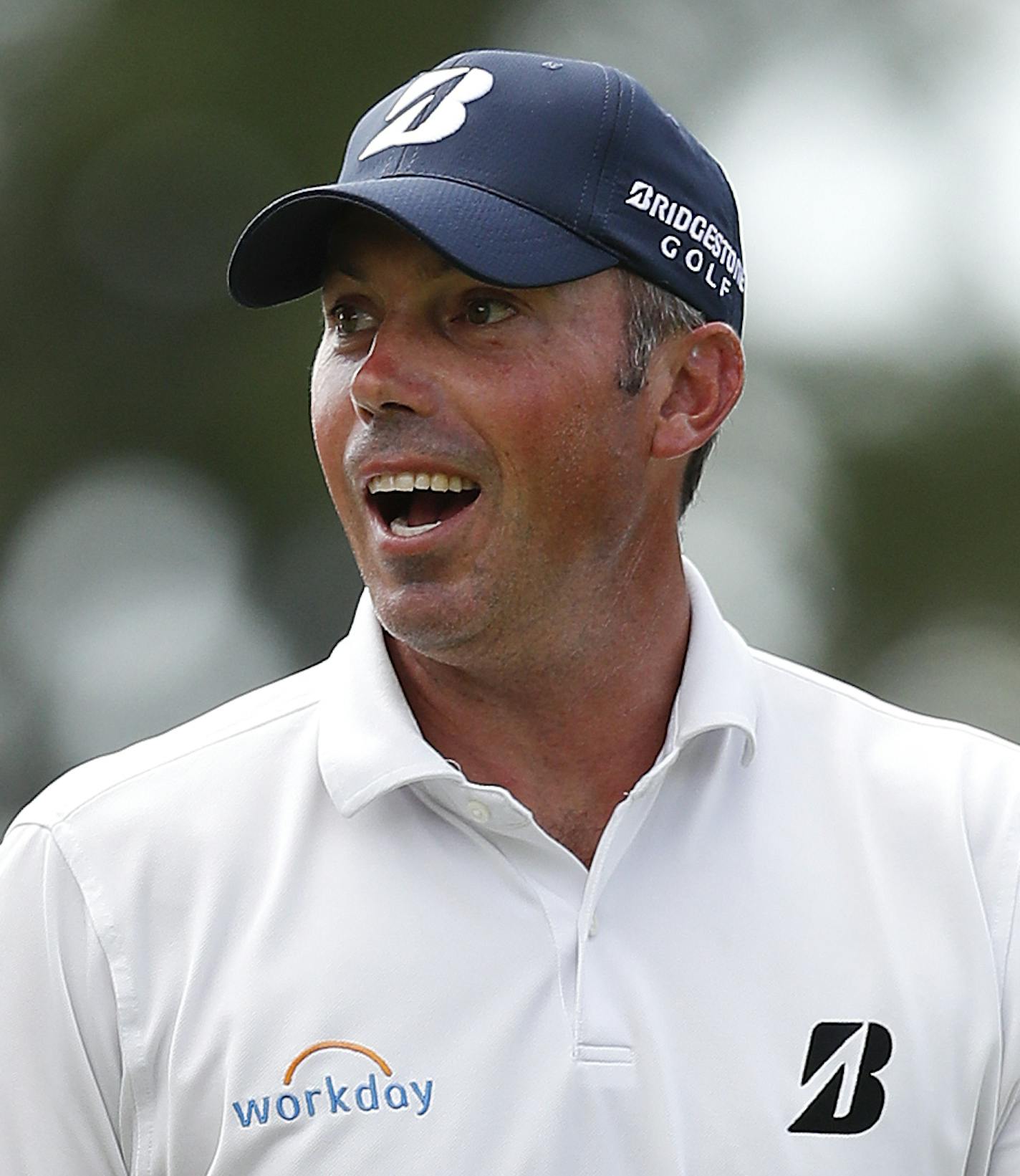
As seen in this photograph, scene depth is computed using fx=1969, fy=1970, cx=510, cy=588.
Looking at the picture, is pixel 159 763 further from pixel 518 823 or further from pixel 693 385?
pixel 693 385

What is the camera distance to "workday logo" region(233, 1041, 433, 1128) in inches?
61.8

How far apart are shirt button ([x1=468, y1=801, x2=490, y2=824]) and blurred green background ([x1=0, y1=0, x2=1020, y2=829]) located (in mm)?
4396

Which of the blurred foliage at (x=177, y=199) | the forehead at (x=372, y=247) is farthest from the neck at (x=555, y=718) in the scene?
the blurred foliage at (x=177, y=199)

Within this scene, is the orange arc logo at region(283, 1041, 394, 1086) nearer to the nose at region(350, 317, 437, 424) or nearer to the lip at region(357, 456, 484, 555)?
the lip at region(357, 456, 484, 555)

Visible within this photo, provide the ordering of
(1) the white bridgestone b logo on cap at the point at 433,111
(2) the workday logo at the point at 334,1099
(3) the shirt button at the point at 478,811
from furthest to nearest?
(1) the white bridgestone b logo on cap at the point at 433,111 → (3) the shirt button at the point at 478,811 → (2) the workday logo at the point at 334,1099

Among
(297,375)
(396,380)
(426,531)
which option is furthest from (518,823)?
(297,375)

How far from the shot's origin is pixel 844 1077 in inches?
65.1

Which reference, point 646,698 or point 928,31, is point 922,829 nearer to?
point 646,698

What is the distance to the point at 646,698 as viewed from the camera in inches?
73.7

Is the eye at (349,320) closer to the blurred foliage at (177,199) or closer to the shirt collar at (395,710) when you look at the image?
the shirt collar at (395,710)

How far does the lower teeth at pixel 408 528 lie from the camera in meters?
1.71

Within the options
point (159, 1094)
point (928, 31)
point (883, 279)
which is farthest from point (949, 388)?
point (159, 1094)

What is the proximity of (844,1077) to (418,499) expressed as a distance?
2.05 feet

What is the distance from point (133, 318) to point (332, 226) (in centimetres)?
497
